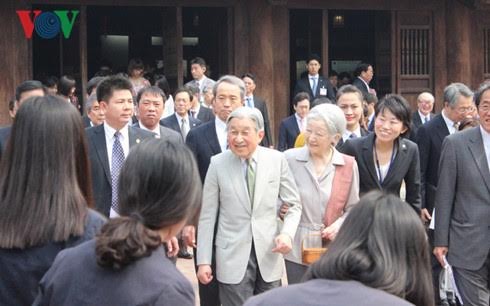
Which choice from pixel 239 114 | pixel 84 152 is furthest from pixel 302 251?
pixel 84 152

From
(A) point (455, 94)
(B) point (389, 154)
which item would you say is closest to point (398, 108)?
(B) point (389, 154)

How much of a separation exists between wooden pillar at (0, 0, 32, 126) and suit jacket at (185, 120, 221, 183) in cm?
656

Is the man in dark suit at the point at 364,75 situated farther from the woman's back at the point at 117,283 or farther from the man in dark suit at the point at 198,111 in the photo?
the woman's back at the point at 117,283

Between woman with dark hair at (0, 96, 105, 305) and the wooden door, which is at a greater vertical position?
the wooden door

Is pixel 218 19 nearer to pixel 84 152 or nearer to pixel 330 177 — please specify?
pixel 330 177

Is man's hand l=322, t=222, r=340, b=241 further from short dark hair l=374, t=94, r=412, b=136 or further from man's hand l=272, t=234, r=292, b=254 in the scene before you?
short dark hair l=374, t=94, r=412, b=136

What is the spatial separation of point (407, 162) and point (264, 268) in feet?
4.84

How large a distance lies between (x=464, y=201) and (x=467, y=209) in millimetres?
61

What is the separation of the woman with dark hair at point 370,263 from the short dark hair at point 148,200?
39 cm

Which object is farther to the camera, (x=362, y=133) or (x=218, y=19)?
(x=218, y=19)

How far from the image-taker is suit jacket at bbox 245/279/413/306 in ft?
8.50

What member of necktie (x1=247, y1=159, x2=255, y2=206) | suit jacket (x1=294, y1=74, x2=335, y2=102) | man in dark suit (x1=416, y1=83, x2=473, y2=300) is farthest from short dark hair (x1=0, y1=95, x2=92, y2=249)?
suit jacket (x1=294, y1=74, x2=335, y2=102)

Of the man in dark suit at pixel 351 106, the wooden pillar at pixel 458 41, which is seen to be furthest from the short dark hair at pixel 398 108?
the wooden pillar at pixel 458 41

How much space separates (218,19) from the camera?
15.1 metres
